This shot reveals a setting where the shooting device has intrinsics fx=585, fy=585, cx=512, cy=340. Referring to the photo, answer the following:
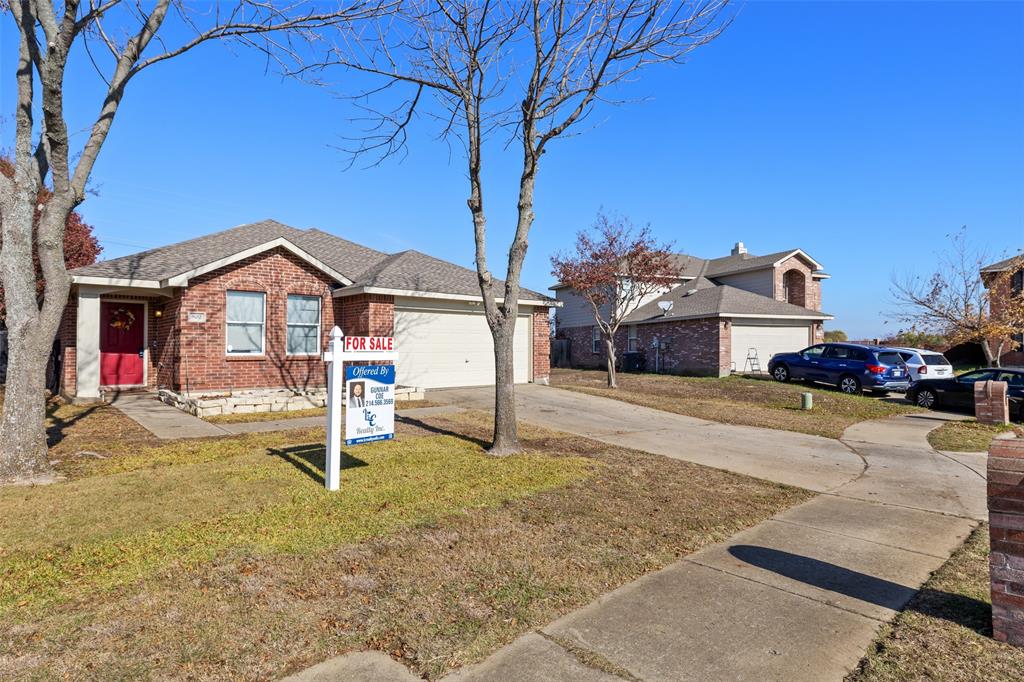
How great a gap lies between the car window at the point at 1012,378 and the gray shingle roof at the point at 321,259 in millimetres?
13237

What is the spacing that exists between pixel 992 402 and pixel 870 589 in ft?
43.2

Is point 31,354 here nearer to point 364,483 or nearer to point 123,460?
point 123,460

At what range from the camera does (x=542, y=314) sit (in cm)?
1980

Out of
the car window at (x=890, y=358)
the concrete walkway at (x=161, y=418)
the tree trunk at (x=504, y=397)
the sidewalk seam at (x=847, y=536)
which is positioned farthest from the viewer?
the car window at (x=890, y=358)

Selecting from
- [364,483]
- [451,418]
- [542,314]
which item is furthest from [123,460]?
[542,314]

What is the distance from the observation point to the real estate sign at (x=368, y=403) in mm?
6824

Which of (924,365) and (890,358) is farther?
(924,365)

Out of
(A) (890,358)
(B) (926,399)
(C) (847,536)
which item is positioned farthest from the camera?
(A) (890,358)

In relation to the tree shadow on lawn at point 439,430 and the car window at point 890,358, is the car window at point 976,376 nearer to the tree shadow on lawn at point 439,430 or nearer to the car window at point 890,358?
the car window at point 890,358

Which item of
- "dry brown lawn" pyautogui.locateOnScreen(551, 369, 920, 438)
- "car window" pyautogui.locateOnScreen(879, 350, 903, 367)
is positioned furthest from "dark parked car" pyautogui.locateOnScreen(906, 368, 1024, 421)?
"car window" pyautogui.locateOnScreen(879, 350, 903, 367)

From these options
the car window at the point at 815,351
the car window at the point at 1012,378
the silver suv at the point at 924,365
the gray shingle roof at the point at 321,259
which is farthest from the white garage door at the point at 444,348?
the car window at the point at 1012,378

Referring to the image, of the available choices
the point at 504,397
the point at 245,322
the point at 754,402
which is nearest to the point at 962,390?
the point at 754,402

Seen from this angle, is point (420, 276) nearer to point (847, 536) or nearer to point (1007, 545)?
point (847, 536)

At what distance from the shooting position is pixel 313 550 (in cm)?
472
